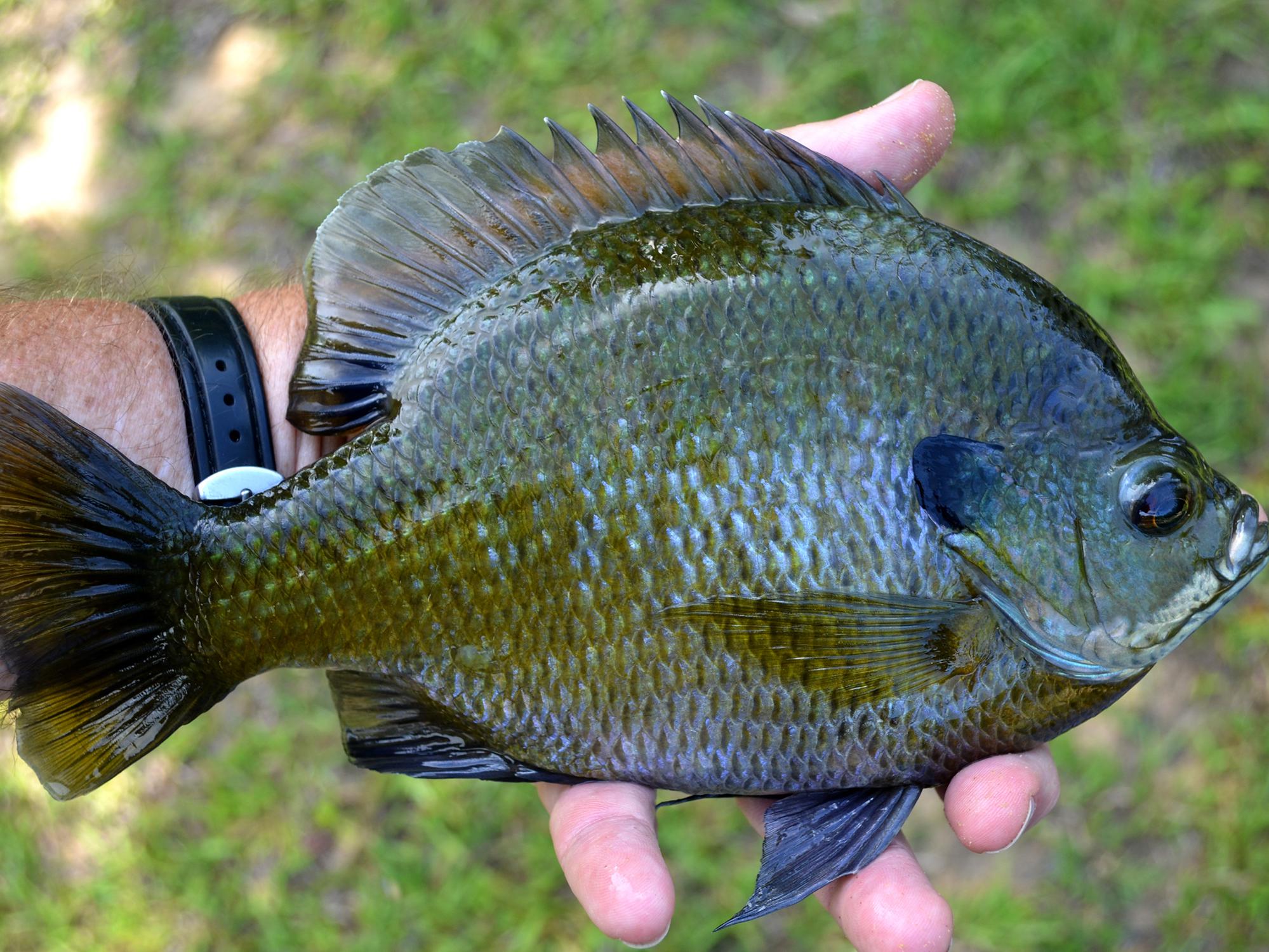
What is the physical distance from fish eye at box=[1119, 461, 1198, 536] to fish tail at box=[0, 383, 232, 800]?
1.50m

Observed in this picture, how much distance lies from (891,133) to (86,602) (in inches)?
69.0

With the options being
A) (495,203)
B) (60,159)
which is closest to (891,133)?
(495,203)

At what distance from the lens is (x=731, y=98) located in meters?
3.69

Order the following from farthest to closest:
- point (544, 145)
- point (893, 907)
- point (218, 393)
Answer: point (544, 145) < point (218, 393) < point (893, 907)

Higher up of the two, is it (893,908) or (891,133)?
(891,133)

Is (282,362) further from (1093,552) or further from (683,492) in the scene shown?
(1093,552)

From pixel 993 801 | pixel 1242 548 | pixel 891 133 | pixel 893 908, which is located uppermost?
pixel 891 133

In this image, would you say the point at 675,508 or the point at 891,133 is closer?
the point at 675,508

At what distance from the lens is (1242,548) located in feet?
5.52

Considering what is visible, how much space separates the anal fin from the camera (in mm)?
1850

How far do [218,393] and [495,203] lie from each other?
802 millimetres

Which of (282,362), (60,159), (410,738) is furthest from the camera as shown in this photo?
(60,159)

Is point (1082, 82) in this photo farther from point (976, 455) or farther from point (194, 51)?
point (194, 51)

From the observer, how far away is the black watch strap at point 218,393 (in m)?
2.17
